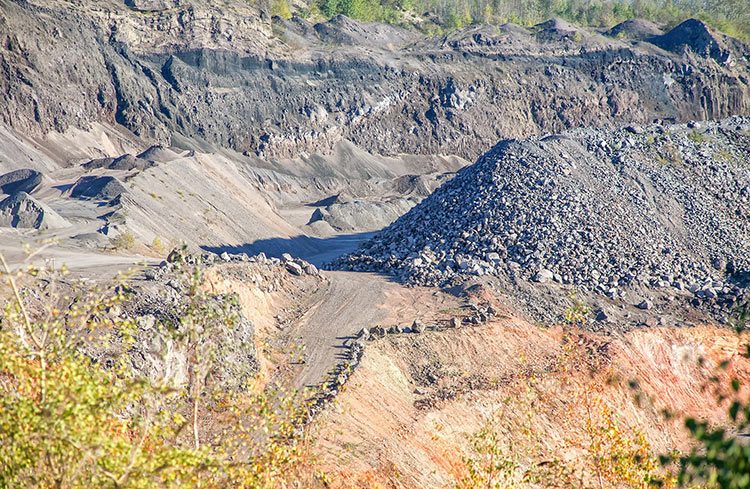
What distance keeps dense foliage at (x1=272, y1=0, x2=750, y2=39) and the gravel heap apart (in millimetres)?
68438

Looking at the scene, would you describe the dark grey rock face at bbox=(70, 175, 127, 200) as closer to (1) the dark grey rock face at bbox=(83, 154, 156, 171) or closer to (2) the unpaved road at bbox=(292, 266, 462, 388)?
(1) the dark grey rock face at bbox=(83, 154, 156, 171)

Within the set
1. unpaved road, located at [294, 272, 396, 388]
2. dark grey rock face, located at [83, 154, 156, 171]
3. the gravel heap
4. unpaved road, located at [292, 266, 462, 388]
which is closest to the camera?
unpaved road, located at [294, 272, 396, 388]

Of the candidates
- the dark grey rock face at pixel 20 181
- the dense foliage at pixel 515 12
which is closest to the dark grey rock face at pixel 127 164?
the dark grey rock face at pixel 20 181

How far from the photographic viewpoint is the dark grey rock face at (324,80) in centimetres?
7144

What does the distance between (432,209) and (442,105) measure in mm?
52606

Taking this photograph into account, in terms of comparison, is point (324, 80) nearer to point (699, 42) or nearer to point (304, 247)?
point (304, 247)

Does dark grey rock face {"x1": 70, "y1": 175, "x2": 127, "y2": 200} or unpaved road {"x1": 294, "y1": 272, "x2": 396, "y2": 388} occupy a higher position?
unpaved road {"x1": 294, "y1": 272, "x2": 396, "y2": 388}

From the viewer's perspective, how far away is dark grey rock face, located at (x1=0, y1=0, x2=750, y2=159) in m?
71.4

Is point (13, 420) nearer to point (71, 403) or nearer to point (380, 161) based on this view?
point (71, 403)

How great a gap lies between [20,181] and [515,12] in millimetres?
109895

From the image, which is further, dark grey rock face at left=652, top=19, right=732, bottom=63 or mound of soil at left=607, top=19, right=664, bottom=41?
mound of soil at left=607, top=19, right=664, bottom=41

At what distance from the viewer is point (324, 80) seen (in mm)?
85875

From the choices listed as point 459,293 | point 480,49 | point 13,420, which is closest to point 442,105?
point 480,49

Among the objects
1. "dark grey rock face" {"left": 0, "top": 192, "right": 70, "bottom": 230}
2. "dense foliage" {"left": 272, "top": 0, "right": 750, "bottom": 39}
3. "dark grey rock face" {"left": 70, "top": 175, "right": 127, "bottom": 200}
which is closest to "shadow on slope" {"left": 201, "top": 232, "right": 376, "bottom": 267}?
"dark grey rock face" {"left": 70, "top": 175, "right": 127, "bottom": 200}
